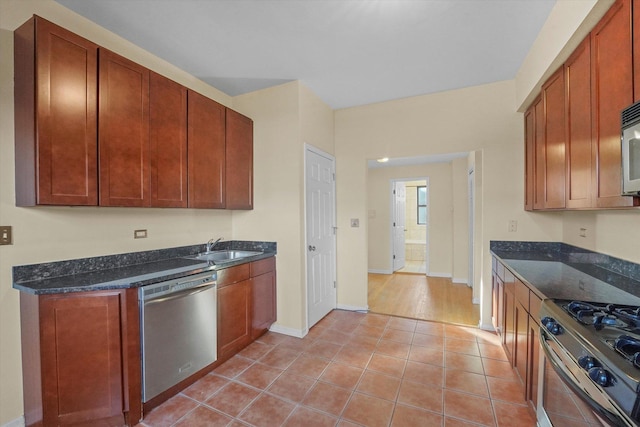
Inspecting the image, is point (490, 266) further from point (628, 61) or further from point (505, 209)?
point (628, 61)

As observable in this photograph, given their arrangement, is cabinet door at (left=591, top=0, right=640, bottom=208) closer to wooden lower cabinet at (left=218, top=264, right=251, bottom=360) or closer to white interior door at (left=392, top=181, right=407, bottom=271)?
wooden lower cabinet at (left=218, top=264, right=251, bottom=360)

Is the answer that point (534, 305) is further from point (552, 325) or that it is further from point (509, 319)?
point (509, 319)

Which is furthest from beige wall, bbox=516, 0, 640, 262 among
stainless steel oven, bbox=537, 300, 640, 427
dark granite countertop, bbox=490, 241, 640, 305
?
stainless steel oven, bbox=537, 300, 640, 427

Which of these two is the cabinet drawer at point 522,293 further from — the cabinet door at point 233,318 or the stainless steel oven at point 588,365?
the cabinet door at point 233,318

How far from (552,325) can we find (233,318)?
2264 millimetres

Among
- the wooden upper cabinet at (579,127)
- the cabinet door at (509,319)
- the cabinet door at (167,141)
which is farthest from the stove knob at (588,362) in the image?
the cabinet door at (167,141)

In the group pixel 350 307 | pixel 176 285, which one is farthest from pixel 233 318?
pixel 350 307

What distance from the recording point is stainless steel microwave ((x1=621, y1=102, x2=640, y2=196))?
3.58 feet

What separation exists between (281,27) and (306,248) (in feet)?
6.72

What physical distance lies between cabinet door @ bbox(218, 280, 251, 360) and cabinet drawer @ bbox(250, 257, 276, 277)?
130 mm

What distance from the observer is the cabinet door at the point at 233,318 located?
2.36m

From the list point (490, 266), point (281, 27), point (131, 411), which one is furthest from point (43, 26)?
point (490, 266)

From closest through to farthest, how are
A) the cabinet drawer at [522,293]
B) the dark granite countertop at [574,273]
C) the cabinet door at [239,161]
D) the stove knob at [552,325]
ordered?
1. the stove knob at [552,325]
2. the dark granite countertop at [574,273]
3. the cabinet drawer at [522,293]
4. the cabinet door at [239,161]

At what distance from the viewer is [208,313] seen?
7.20 ft
